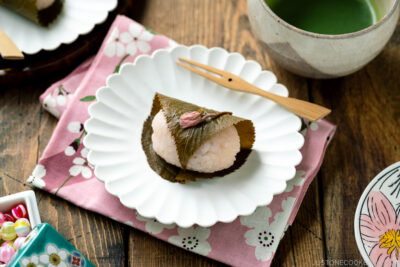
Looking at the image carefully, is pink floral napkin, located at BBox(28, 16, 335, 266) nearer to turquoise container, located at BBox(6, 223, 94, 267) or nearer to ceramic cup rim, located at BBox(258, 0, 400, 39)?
turquoise container, located at BBox(6, 223, 94, 267)

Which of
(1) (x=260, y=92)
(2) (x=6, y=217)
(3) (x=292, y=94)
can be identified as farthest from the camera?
(3) (x=292, y=94)

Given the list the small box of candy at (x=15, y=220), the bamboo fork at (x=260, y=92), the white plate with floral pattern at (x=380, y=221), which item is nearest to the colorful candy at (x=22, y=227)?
the small box of candy at (x=15, y=220)

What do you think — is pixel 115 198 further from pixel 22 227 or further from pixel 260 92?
pixel 260 92

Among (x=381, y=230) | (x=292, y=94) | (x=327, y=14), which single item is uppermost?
(x=327, y=14)

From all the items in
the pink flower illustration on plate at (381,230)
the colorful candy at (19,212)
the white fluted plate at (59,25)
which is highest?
the white fluted plate at (59,25)

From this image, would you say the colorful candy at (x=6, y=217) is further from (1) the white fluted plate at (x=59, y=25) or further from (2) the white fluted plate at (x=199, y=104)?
(1) the white fluted plate at (x=59, y=25)

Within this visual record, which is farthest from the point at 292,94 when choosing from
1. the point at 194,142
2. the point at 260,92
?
the point at 194,142
